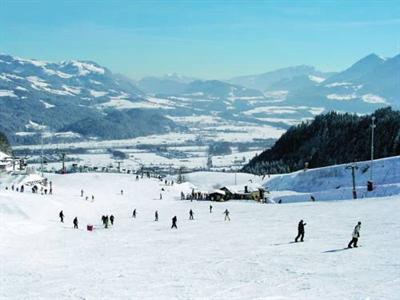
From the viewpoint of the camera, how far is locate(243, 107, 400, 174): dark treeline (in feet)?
424

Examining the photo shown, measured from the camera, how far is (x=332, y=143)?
14988 cm

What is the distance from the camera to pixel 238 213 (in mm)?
52562

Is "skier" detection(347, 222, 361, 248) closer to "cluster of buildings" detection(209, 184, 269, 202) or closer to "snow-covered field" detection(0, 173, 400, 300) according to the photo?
"snow-covered field" detection(0, 173, 400, 300)

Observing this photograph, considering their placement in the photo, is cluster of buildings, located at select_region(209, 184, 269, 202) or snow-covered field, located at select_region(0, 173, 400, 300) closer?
snow-covered field, located at select_region(0, 173, 400, 300)

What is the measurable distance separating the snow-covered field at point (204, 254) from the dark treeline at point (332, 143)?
81.0 metres

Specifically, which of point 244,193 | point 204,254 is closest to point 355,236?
point 204,254

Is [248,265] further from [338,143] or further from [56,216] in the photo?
[338,143]

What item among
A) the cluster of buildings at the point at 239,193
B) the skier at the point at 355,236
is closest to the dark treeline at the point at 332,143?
the cluster of buildings at the point at 239,193

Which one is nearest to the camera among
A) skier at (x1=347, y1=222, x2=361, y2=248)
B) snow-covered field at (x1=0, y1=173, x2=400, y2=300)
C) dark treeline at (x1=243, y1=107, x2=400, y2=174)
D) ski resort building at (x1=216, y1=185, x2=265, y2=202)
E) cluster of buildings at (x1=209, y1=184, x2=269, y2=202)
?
snow-covered field at (x1=0, y1=173, x2=400, y2=300)

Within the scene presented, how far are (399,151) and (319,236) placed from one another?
3481 inches

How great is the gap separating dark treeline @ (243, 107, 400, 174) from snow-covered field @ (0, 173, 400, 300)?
80992 mm

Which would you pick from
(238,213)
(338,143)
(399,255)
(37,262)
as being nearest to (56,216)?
(238,213)

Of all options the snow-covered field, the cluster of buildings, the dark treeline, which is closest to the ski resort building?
the cluster of buildings

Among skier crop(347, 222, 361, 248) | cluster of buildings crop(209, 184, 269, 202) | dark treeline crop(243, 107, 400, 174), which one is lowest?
skier crop(347, 222, 361, 248)
